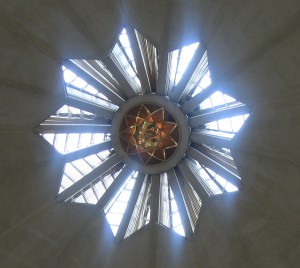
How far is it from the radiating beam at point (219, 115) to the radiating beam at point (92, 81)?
2672 millimetres

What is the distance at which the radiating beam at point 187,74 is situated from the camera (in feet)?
32.7

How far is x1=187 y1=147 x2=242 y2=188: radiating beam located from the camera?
1080cm

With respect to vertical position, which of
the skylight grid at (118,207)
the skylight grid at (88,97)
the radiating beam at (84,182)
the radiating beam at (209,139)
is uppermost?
the skylight grid at (88,97)

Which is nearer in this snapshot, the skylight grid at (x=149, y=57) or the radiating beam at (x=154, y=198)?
the skylight grid at (x=149, y=57)

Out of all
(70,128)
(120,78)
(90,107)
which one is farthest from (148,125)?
(70,128)

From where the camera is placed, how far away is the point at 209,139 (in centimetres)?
1138

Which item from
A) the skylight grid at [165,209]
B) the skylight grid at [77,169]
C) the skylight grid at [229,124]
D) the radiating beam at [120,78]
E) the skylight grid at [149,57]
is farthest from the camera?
the skylight grid at [77,169]

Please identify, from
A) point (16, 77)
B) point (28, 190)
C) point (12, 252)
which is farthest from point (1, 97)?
point (12, 252)

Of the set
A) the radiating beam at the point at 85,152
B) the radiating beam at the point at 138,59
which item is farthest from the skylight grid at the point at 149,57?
the radiating beam at the point at 85,152

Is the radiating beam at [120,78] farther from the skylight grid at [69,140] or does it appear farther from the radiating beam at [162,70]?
the skylight grid at [69,140]

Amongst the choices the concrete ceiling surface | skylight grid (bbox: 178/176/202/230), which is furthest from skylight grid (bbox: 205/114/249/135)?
the concrete ceiling surface

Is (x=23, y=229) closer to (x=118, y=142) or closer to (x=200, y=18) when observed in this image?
(x=118, y=142)

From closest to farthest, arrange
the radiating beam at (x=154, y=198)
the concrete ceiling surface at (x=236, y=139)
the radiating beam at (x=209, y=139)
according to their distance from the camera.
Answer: the concrete ceiling surface at (x=236, y=139) → the radiating beam at (x=209, y=139) → the radiating beam at (x=154, y=198)

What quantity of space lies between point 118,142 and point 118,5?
516 cm
